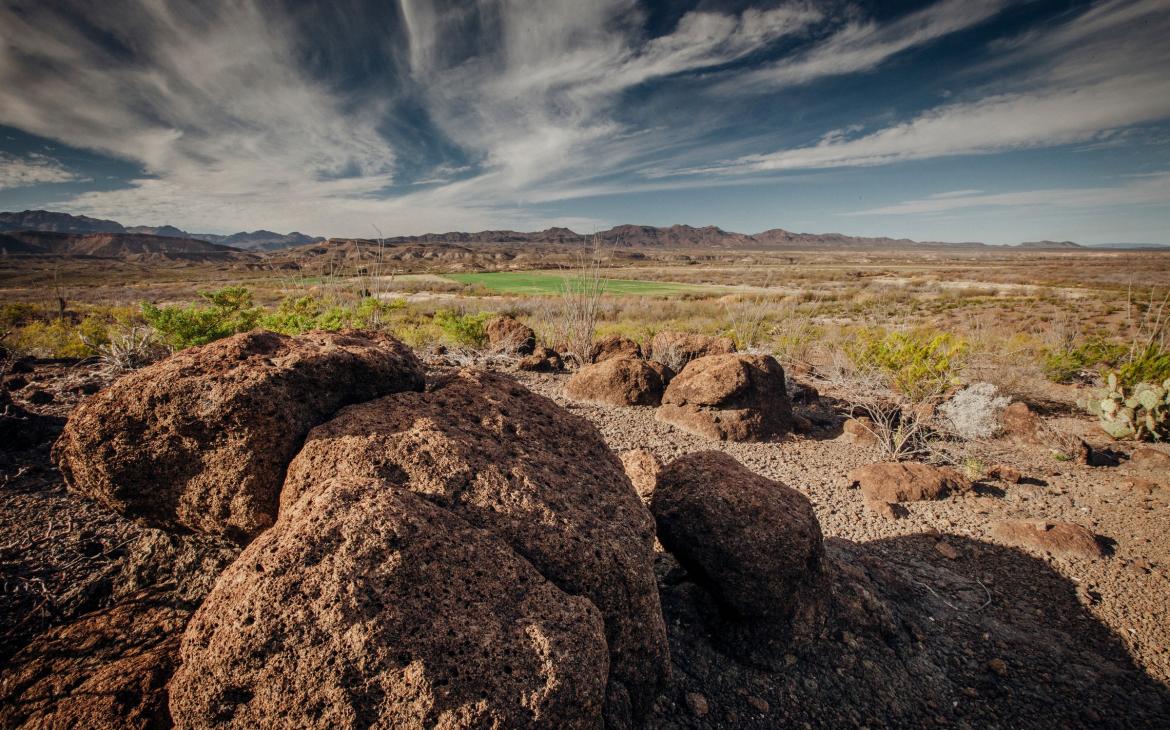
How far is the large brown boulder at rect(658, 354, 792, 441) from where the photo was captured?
236 inches

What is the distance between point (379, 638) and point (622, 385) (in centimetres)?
598

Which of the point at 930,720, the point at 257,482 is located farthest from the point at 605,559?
the point at 930,720

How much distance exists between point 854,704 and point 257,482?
3152mm

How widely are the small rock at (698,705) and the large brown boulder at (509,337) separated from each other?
847cm

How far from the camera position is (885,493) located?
14.7 feet

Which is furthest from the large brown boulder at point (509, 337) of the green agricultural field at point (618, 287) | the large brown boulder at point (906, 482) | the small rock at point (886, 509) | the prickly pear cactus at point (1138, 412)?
the green agricultural field at point (618, 287)

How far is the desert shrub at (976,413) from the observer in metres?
6.03

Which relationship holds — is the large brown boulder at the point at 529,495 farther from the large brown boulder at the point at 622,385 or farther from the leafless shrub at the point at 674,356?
the leafless shrub at the point at 674,356

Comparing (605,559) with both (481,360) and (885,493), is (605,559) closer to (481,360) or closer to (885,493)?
(885,493)

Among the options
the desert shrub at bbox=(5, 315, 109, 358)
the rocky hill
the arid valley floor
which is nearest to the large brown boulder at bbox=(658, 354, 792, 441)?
the arid valley floor

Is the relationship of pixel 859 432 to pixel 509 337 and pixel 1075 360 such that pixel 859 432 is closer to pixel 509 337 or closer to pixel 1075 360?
pixel 1075 360

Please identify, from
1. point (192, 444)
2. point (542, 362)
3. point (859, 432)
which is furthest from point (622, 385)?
point (192, 444)

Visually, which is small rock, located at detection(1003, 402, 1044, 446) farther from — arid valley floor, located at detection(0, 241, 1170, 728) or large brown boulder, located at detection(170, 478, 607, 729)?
large brown boulder, located at detection(170, 478, 607, 729)

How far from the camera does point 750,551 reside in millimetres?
2586
